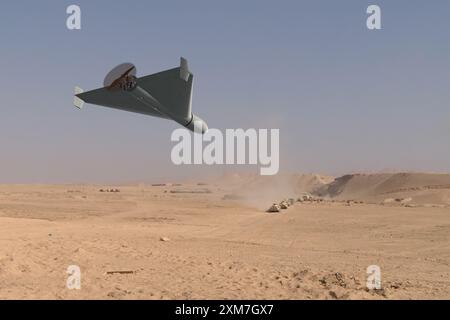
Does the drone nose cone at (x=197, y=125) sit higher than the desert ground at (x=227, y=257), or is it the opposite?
the drone nose cone at (x=197, y=125)

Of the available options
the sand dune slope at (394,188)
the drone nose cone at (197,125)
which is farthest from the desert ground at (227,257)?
the sand dune slope at (394,188)

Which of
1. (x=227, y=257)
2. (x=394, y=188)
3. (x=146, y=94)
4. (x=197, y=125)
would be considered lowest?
(x=394, y=188)

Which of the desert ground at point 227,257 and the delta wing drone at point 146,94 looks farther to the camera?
the delta wing drone at point 146,94

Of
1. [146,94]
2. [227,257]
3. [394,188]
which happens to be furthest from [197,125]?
[394,188]

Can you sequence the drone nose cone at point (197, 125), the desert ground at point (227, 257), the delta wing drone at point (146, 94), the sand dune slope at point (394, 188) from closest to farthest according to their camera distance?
the desert ground at point (227, 257), the delta wing drone at point (146, 94), the drone nose cone at point (197, 125), the sand dune slope at point (394, 188)

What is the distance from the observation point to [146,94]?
15664 millimetres

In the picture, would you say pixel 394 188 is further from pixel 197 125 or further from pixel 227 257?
pixel 197 125

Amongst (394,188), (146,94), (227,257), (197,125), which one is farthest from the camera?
(394,188)

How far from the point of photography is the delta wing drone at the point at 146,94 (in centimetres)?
1518

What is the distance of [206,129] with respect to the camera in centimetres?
1741

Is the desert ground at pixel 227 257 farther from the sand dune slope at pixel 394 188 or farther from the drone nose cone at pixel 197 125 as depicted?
the sand dune slope at pixel 394 188

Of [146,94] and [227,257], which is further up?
[146,94]

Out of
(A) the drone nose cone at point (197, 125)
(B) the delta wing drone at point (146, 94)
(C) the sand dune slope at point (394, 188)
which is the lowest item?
(C) the sand dune slope at point (394, 188)
